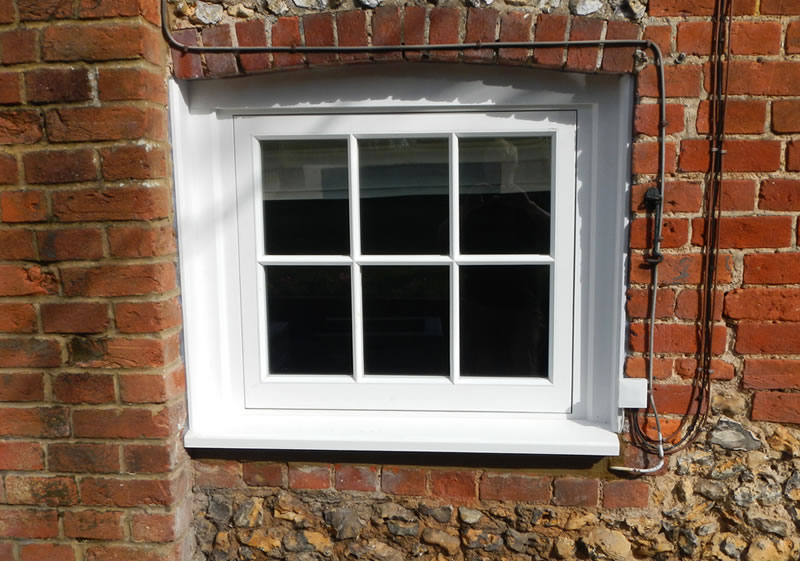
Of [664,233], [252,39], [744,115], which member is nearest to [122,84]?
[252,39]

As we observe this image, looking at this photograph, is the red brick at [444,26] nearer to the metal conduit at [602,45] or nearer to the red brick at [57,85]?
the metal conduit at [602,45]

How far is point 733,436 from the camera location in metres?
1.92

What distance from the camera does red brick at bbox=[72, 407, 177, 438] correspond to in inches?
75.0

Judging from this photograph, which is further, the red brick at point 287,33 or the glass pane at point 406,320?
the glass pane at point 406,320

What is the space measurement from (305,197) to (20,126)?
900 mm

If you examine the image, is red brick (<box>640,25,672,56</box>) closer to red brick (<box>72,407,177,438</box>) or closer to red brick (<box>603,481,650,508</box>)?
red brick (<box>603,481,650,508</box>)

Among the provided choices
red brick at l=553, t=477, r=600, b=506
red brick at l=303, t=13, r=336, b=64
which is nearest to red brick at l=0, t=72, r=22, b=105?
red brick at l=303, t=13, r=336, b=64

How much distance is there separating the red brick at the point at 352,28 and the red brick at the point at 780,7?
1.07 m

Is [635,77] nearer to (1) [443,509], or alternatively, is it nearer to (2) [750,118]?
(2) [750,118]

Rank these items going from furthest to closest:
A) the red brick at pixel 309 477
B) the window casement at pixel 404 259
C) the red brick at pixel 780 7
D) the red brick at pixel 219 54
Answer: the red brick at pixel 309 477 → the window casement at pixel 404 259 → the red brick at pixel 219 54 → the red brick at pixel 780 7

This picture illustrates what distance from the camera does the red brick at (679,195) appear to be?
182 cm

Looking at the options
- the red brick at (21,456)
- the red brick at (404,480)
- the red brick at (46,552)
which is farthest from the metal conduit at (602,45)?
the red brick at (46,552)

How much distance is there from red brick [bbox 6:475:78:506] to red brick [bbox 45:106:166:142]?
111 centimetres

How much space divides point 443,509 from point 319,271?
0.94 metres
